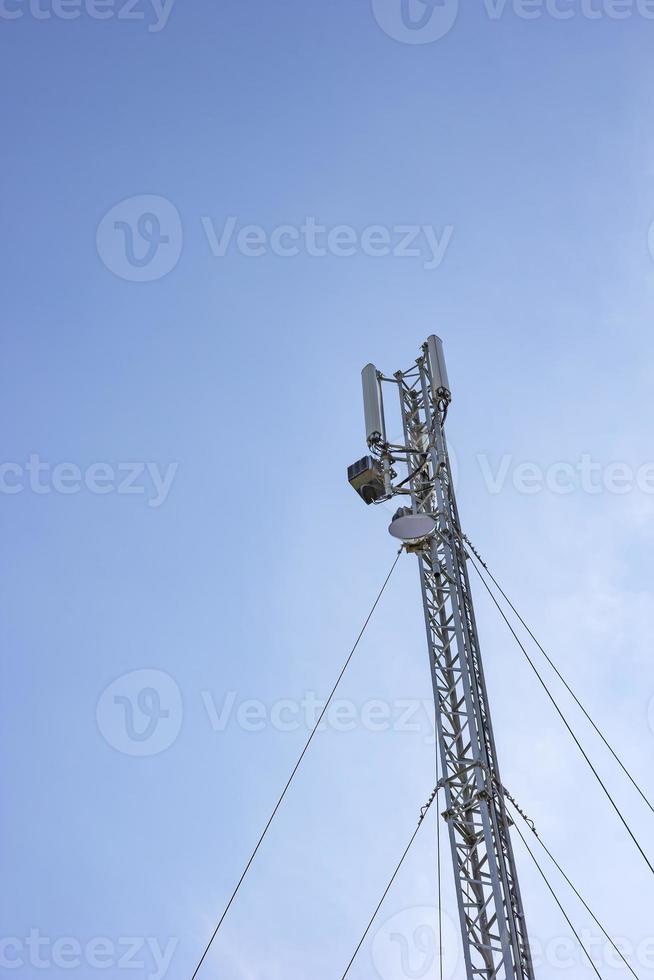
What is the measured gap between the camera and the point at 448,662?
898cm

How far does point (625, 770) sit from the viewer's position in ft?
32.5

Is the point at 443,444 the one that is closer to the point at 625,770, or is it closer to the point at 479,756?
the point at 479,756

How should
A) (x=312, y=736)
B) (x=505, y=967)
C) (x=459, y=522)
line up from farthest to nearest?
(x=312, y=736), (x=459, y=522), (x=505, y=967)

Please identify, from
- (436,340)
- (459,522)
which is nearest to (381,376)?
(436,340)

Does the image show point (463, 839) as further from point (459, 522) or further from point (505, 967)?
point (459, 522)

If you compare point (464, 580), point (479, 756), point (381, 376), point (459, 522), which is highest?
point (381, 376)

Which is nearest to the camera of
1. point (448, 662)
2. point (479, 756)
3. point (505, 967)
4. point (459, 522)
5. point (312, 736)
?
point (505, 967)

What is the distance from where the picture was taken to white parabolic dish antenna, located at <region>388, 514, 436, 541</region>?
8.97m

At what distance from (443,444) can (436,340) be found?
1.31 m

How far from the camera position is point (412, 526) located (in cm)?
904

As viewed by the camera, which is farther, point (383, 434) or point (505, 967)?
point (383, 434)

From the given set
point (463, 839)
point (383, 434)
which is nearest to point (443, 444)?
point (383, 434)

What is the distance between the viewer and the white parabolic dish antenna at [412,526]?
897cm

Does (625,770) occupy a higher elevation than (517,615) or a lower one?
lower
